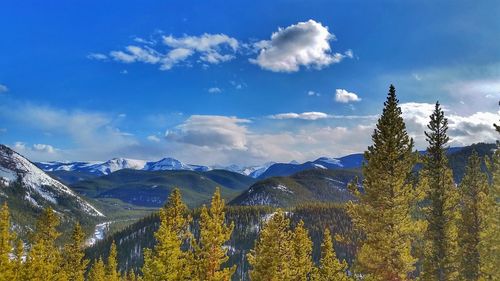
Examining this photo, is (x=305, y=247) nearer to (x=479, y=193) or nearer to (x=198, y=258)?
(x=198, y=258)

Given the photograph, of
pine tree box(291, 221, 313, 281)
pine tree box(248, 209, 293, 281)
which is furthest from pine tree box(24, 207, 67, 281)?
pine tree box(291, 221, 313, 281)

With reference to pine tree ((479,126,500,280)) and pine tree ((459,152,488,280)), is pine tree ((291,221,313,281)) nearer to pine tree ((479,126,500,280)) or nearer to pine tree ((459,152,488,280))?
pine tree ((459,152,488,280))

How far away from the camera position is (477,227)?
153ft

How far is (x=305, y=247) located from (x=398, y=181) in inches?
733

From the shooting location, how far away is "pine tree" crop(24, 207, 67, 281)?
4734 cm

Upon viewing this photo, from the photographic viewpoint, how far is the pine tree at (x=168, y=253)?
35.8 m

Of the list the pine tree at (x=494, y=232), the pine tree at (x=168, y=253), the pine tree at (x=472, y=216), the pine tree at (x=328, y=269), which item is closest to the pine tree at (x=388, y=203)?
the pine tree at (x=494, y=232)

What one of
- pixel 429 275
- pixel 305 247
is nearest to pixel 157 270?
pixel 305 247

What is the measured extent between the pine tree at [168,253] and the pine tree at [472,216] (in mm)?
29104

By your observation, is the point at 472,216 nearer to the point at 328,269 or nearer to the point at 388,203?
the point at 328,269

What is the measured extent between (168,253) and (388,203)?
1831cm

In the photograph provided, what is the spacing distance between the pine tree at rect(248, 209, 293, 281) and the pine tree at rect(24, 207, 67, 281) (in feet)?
80.0

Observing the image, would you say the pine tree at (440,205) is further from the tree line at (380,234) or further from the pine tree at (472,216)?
the pine tree at (472,216)

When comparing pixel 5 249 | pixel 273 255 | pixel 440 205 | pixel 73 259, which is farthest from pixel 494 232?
pixel 73 259
